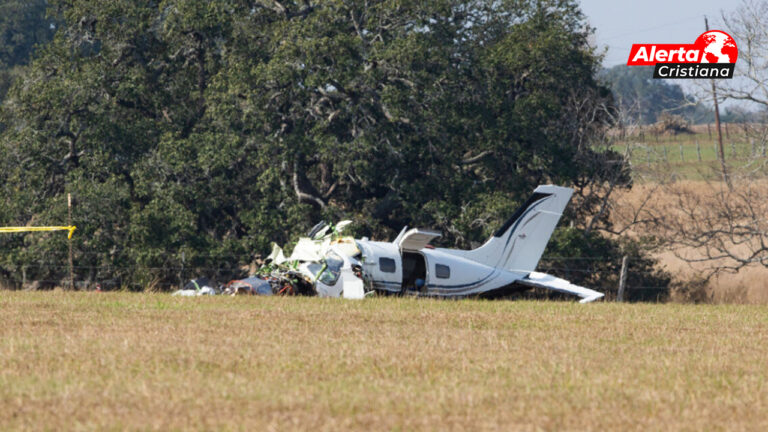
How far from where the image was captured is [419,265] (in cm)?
2348

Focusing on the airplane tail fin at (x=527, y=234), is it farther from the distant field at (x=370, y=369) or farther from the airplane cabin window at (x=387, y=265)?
the distant field at (x=370, y=369)

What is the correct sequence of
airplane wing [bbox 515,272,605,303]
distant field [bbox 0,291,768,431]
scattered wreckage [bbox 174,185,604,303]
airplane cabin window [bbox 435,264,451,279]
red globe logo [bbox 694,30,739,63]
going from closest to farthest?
distant field [bbox 0,291,768,431] < scattered wreckage [bbox 174,185,604,303] < airplane wing [bbox 515,272,605,303] < airplane cabin window [bbox 435,264,451,279] < red globe logo [bbox 694,30,739,63]

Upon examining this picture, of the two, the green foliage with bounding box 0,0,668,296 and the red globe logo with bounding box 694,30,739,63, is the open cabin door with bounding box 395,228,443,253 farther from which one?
the red globe logo with bounding box 694,30,739,63

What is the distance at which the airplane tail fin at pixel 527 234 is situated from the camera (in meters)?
25.1

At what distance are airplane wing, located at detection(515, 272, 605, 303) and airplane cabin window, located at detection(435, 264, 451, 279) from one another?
2.25 metres

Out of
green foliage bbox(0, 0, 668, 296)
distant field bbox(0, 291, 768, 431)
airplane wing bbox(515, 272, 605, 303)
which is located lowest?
distant field bbox(0, 291, 768, 431)

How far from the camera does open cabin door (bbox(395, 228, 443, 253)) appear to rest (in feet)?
73.6

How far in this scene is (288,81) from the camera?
32062 mm

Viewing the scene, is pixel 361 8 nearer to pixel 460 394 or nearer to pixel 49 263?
pixel 49 263

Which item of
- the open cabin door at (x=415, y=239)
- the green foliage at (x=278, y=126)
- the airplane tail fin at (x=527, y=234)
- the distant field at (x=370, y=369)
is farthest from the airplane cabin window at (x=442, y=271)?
the green foliage at (x=278, y=126)

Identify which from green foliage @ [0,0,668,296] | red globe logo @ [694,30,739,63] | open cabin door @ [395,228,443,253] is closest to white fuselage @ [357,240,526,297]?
open cabin door @ [395,228,443,253]

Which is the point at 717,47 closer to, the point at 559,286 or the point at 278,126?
the point at 559,286

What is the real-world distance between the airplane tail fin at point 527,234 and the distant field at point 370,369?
676 cm

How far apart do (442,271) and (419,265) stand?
0.61 m
